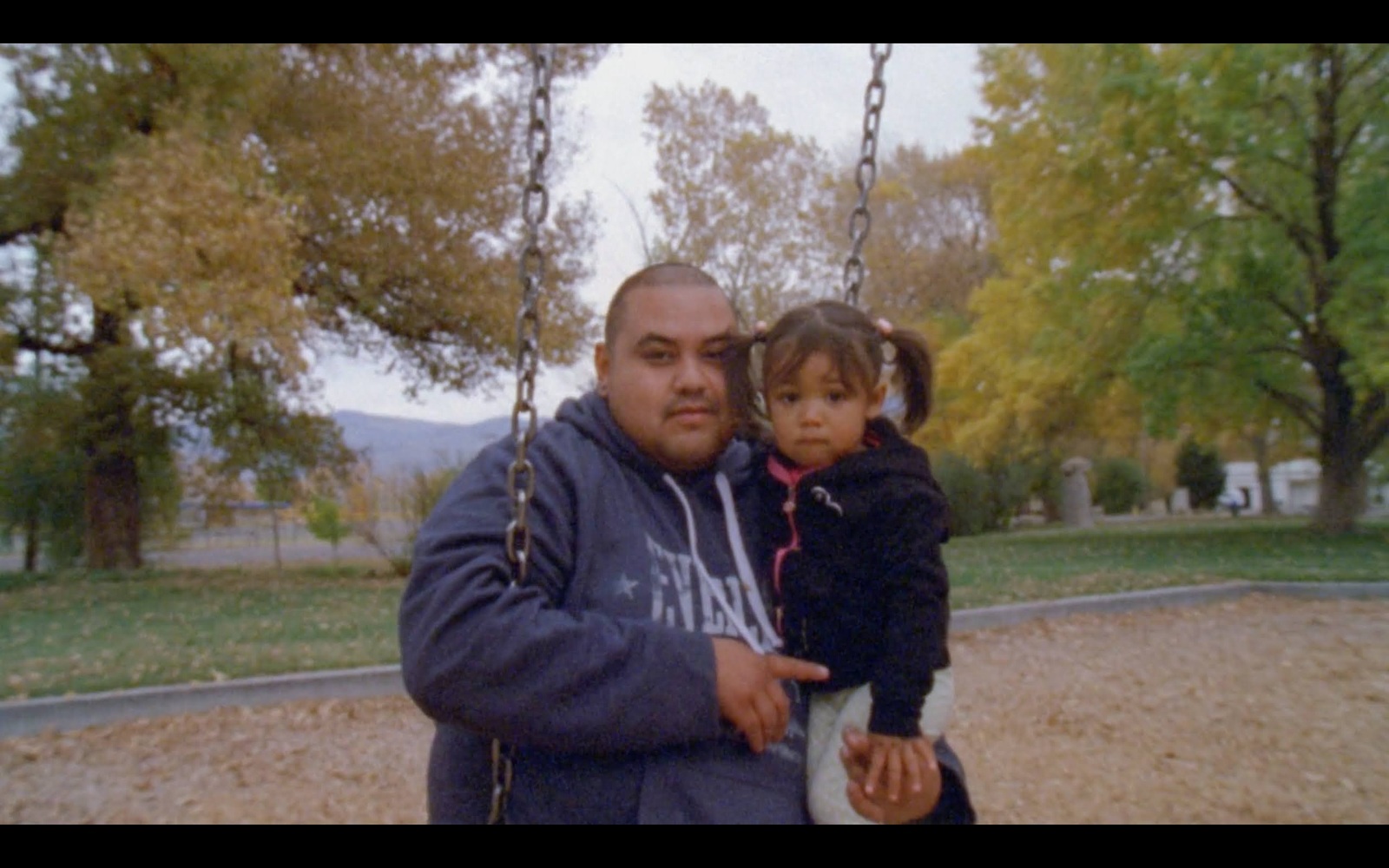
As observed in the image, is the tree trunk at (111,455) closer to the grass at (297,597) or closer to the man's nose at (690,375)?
the grass at (297,597)

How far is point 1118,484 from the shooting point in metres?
29.1

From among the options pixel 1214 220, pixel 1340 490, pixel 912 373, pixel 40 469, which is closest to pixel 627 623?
pixel 912 373

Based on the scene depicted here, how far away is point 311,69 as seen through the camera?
43.3 feet

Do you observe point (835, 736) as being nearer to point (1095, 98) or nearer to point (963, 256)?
point (1095, 98)

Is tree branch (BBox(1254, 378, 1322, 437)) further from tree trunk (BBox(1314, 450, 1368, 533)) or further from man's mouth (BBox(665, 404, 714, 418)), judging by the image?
man's mouth (BBox(665, 404, 714, 418))

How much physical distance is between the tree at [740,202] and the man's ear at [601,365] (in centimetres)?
1643

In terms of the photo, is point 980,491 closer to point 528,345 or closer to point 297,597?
point 297,597

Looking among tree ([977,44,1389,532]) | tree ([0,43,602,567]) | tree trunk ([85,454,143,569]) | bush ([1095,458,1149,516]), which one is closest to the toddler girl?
tree ([0,43,602,567])

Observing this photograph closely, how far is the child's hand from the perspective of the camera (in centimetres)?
159

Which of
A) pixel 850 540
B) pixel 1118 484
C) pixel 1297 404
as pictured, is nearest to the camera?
pixel 850 540

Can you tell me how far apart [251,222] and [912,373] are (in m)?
9.01
